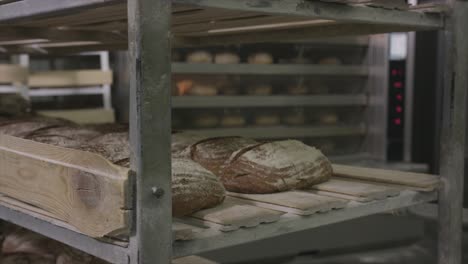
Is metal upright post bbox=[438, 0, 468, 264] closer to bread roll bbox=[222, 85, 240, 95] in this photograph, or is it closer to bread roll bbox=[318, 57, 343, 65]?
bread roll bbox=[222, 85, 240, 95]

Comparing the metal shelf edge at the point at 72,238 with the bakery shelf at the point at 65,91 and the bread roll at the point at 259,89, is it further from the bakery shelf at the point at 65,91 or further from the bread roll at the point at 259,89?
the bread roll at the point at 259,89

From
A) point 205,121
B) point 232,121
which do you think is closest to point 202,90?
point 205,121

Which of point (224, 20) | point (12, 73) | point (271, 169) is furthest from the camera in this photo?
point (12, 73)

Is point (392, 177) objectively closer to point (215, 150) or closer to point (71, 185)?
point (215, 150)

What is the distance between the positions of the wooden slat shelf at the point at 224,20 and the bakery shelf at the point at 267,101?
4.43 ft

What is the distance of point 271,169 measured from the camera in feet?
4.74

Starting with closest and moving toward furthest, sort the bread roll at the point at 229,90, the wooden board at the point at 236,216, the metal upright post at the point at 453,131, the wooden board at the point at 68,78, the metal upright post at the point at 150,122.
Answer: the metal upright post at the point at 150,122 < the wooden board at the point at 236,216 < the metal upright post at the point at 453,131 < the wooden board at the point at 68,78 < the bread roll at the point at 229,90

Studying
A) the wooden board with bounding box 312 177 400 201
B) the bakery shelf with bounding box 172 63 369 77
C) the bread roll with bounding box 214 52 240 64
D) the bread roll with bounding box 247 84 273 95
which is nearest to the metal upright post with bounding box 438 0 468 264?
the wooden board with bounding box 312 177 400 201

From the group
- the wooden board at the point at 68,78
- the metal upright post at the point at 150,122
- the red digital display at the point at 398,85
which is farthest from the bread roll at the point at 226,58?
the metal upright post at the point at 150,122

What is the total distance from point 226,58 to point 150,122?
131 inches

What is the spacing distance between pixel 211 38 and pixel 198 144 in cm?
81

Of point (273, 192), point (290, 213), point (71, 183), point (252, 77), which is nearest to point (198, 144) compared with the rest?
point (273, 192)

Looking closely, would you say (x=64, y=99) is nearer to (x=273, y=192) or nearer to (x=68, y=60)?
(x=68, y=60)

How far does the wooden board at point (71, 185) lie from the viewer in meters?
0.98
